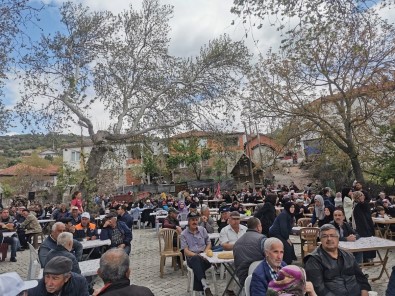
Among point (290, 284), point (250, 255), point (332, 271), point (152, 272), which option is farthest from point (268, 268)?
point (152, 272)

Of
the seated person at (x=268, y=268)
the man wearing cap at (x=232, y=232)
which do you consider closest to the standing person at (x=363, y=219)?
the man wearing cap at (x=232, y=232)

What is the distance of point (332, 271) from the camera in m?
3.79

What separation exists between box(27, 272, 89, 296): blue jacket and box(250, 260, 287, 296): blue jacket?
1.78 metres

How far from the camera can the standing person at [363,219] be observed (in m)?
6.69

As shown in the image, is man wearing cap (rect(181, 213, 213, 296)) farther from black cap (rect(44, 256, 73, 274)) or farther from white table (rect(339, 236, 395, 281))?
black cap (rect(44, 256, 73, 274))

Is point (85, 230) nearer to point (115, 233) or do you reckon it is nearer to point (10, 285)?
point (115, 233)

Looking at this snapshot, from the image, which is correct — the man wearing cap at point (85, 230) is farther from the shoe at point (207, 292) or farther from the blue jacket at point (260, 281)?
the blue jacket at point (260, 281)

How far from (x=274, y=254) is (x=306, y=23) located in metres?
3.29

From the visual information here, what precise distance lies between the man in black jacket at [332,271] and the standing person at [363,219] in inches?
123

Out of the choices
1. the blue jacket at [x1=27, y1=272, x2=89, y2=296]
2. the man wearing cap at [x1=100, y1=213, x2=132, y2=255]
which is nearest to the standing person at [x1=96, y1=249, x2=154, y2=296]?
the blue jacket at [x1=27, y1=272, x2=89, y2=296]

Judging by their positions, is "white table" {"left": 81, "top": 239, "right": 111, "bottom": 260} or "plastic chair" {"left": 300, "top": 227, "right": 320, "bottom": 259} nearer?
"white table" {"left": 81, "top": 239, "right": 111, "bottom": 260}

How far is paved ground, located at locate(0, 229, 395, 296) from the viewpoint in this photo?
651 cm

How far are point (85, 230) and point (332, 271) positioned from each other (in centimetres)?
597

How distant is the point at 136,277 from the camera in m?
7.74
